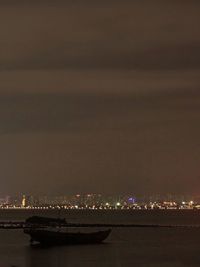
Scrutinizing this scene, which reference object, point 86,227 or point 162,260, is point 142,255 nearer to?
point 162,260

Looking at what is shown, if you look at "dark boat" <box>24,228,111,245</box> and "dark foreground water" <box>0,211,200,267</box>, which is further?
"dark boat" <box>24,228,111,245</box>

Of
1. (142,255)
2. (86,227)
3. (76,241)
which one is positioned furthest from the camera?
(86,227)

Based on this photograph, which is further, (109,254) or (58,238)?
(58,238)

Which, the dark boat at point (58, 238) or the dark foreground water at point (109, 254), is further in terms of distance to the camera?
the dark boat at point (58, 238)

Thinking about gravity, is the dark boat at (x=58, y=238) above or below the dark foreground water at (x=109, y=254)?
above

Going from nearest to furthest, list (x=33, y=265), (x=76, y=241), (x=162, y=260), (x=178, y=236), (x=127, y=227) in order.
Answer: (x=33, y=265) < (x=162, y=260) < (x=76, y=241) < (x=178, y=236) < (x=127, y=227)

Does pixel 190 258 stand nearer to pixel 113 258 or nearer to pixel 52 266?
pixel 113 258

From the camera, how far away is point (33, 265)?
1885 inches

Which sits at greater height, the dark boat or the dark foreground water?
the dark boat

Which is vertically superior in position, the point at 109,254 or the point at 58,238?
the point at 58,238

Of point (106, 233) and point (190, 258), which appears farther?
point (106, 233)

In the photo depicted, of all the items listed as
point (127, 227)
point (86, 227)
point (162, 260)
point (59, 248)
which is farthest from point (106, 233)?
point (127, 227)

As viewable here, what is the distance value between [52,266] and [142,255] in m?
10.3

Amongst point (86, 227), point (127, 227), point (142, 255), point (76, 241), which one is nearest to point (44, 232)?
point (76, 241)
